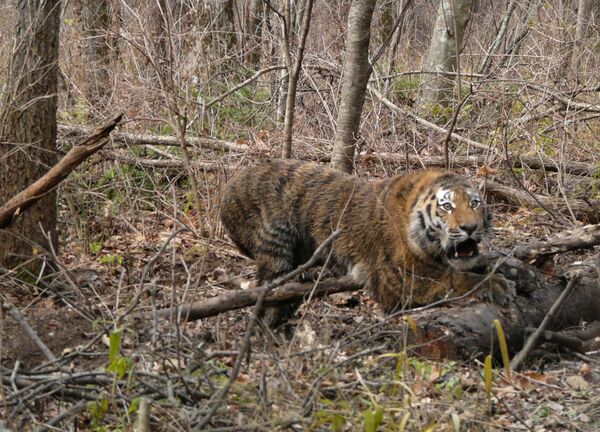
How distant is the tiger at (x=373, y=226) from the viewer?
589 centimetres

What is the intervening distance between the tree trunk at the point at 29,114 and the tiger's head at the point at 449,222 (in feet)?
10.7

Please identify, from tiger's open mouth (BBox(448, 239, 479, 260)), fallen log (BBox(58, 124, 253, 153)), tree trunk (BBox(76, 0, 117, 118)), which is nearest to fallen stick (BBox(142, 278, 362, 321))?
tiger's open mouth (BBox(448, 239, 479, 260))

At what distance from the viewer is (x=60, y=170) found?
573cm

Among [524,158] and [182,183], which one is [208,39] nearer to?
[182,183]

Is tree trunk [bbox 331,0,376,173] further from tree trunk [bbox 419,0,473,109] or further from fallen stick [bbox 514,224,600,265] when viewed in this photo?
tree trunk [bbox 419,0,473,109]

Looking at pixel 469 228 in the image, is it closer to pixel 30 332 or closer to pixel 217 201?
pixel 30 332

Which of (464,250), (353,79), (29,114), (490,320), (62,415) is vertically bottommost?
(62,415)

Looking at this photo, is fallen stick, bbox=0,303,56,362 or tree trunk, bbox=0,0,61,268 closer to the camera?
fallen stick, bbox=0,303,56,362

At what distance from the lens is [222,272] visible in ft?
26.2

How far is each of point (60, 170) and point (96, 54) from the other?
728cm

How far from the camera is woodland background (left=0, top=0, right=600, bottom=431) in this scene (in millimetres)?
3932

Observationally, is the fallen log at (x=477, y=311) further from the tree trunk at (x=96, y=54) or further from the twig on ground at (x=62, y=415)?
the tree trunk at (x=96, y=54)

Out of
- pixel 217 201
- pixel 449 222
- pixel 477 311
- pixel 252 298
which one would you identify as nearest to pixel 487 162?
pixel 217 201

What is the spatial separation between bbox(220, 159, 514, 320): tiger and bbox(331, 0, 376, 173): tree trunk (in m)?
1.63
